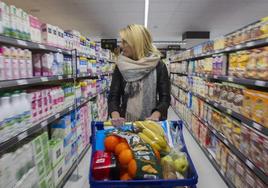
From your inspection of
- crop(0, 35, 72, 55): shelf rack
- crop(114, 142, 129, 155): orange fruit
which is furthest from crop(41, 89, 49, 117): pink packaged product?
crop(114, 142, 129, 155): orange fruit

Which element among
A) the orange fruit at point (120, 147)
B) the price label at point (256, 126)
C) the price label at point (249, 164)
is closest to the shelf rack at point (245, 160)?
the price label at point (249, 164)

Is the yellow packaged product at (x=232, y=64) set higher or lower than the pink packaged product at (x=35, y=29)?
lower

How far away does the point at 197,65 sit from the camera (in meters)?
4.75

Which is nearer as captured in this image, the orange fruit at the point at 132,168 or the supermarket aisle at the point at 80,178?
the orange fruit at the point at 132,168

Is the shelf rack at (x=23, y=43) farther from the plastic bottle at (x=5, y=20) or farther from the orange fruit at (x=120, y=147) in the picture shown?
the orange fruit at (x=120, y=147)

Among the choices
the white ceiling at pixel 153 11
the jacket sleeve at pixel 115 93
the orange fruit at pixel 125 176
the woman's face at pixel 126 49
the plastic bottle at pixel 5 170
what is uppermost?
the white ceiling at pixel 153 11

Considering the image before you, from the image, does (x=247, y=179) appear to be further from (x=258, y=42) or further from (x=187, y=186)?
(x=187, y=186)

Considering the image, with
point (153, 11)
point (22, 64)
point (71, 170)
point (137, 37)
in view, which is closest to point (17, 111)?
point (22, 64)

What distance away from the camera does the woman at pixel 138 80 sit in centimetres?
182

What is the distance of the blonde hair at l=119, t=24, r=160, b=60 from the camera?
178cm

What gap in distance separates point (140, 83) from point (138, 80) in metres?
0.03

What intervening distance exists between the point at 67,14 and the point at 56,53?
17.3ft

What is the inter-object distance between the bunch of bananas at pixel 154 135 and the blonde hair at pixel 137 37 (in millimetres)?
700

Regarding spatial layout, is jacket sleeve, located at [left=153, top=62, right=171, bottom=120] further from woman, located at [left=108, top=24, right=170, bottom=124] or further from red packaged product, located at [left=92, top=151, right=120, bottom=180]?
red packaged product, located at [left=92, top=151, right=120, bottom=180]
